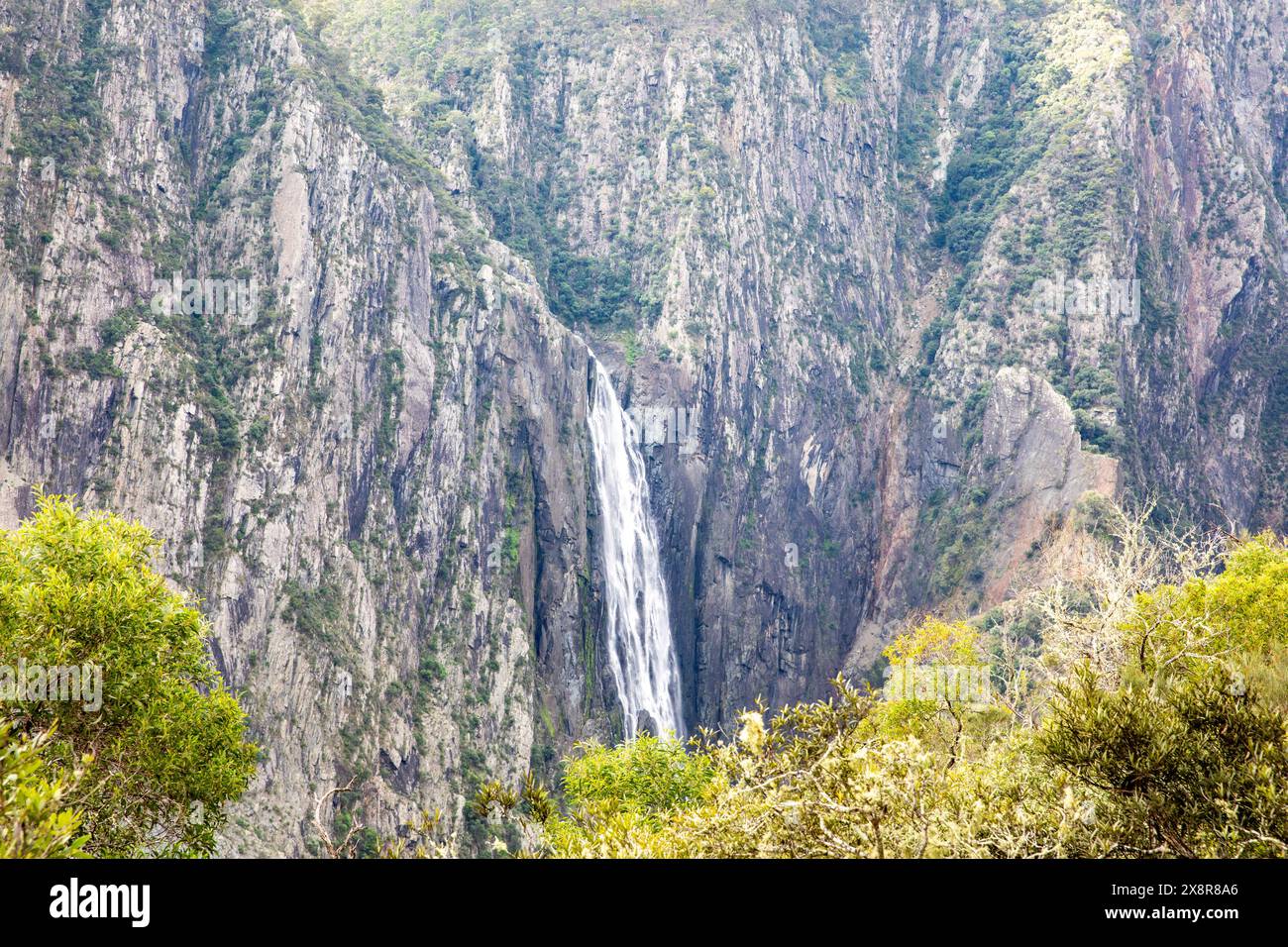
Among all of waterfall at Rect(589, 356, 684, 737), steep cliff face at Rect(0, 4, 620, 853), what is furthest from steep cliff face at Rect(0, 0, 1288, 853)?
waterfall at Rect(589, 356, 684, 737)

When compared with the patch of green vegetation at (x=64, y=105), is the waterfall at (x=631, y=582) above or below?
below

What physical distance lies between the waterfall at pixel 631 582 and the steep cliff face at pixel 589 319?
1953 millimetres

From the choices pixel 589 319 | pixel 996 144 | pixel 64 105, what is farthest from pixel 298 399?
pixel 996 144

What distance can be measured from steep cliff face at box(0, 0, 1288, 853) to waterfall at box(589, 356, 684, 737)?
195 centimetres

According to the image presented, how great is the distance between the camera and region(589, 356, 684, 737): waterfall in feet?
305

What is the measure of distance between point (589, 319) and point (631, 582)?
31.1 metres

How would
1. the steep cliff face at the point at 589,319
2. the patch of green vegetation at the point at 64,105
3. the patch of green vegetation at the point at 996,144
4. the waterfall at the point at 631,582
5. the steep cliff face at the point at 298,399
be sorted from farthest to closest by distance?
the patch of green vegetation at the point at 996,144
the waterfall at the point at 631,582
the steep cliff face at the point at 589,319
the patch of green vegetation at the point at 64,105
the steep cliff face at the point at 298,399

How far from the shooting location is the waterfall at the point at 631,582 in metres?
92.8

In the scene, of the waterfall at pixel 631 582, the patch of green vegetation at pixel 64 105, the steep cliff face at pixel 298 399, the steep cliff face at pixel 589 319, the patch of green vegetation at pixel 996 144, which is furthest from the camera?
the patch of green vegetation at pixel 996 144

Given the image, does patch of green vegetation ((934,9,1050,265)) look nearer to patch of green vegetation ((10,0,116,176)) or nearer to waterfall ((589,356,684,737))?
waterfall ((589,356,684,737))

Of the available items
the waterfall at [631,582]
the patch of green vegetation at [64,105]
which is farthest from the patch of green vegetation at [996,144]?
the patch of green vegetation at [64,105]

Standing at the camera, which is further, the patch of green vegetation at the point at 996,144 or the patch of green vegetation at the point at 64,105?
the patch of green vegetation at the point at 996,144

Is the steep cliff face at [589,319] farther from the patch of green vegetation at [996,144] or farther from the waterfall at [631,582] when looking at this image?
the waterfall at [631,582]

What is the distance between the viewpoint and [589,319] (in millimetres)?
115438
